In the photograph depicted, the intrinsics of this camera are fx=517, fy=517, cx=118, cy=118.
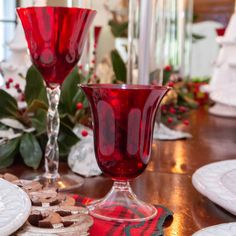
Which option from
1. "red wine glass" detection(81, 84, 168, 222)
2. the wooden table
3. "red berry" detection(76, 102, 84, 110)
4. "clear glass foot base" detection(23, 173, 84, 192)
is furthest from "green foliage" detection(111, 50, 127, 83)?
"red wine glass" detection(81, 84, 168, 222)

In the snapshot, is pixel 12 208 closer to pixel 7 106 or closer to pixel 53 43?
pixel 53 43

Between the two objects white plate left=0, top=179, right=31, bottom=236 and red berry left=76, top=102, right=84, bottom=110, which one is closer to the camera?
white plate left=0, top=179, right=31, bottom=236

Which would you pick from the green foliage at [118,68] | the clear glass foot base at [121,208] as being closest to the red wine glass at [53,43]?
the clear glass foot base at [121,208]

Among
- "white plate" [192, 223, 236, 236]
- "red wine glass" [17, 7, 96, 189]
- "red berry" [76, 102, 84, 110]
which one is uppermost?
"red wine glass" [17, 7, 96, 189]

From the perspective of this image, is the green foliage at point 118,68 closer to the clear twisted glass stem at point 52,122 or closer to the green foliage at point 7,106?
the green foliage at point 7,106

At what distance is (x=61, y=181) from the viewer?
611mm

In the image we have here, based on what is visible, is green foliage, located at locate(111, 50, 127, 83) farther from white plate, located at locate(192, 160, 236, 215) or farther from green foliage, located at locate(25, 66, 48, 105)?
white plate, located at locate(192, 160, 236, 215)

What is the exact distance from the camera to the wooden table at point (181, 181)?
18.9 inches

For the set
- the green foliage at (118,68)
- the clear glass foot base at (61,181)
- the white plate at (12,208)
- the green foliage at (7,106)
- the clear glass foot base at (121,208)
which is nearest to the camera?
the white plate at (12,208)

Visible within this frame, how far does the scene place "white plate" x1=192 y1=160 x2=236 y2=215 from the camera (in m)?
0.48

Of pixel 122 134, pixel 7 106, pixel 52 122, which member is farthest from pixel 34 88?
pixel 122 134

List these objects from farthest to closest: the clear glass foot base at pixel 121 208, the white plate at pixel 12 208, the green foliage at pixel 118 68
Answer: the green foliage at pixel 118 68, the clear glass foot base at pixel 121 208, the white plate at pixel 12 208

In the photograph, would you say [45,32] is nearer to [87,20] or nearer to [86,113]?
[87,20]

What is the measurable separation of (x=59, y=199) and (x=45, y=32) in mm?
209
